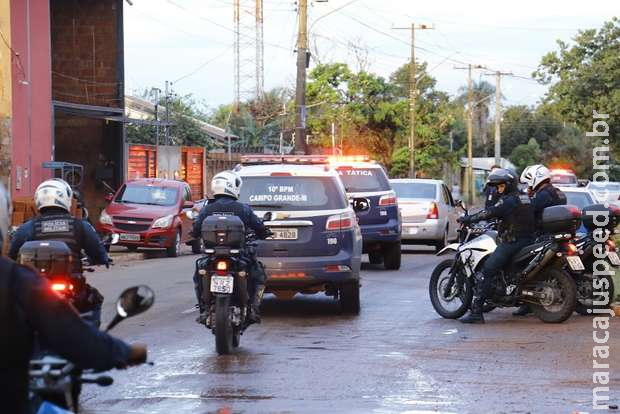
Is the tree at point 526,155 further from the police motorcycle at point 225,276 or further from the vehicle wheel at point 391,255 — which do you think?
the police motorcycle at point 225,276

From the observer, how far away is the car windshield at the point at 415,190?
25.5m

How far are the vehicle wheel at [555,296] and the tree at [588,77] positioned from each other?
2503cm

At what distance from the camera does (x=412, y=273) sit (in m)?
20.4

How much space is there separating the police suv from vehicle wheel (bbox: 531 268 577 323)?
221 centimetres

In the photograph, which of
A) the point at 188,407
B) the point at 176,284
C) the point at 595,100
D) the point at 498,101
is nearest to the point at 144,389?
the point at 188,407

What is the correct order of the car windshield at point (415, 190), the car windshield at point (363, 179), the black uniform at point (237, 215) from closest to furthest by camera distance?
the black uniform at point (237, 215) < the car windshield at point (363, 179) < the car windshield at point (415, 190)

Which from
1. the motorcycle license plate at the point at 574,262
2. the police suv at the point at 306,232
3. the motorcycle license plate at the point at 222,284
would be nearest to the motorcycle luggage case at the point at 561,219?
the motorcycle license plate at the point at 574,262

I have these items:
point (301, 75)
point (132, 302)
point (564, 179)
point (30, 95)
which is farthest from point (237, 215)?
point (564, 179)

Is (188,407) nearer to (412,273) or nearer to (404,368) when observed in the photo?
(404,368)

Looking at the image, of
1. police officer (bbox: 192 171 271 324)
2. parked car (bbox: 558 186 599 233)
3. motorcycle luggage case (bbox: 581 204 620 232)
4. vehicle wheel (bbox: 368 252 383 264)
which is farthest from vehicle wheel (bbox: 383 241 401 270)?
police officer (bbox: 192 171 271 324)

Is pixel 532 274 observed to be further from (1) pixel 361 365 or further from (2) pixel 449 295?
(1) pixel 361 365

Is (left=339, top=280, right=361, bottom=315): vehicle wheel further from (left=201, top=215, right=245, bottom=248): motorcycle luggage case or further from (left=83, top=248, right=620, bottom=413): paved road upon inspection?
(left=201, top=215, right=245, bottom=248): motorcycle luggage case

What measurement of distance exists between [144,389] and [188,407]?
0.90 meters

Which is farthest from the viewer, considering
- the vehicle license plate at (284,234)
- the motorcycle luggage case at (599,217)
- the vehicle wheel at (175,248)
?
the vehicle wheel at (175,248)
